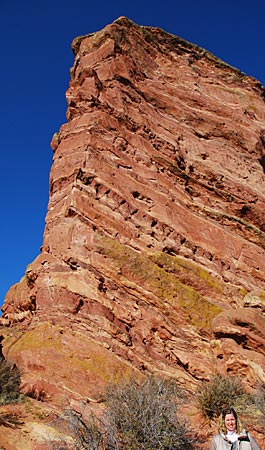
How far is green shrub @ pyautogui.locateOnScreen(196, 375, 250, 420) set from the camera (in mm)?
10492

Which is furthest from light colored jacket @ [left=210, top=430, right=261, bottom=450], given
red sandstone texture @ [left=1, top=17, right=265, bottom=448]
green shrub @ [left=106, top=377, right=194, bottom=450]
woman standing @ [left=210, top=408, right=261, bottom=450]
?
red sandstone texture @ [left=1, top=17, right=265, bottom=448]

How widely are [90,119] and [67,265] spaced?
24.3ft

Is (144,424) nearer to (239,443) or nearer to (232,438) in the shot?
(232,438)

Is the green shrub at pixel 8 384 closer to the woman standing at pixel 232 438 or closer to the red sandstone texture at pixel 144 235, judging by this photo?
the red sandstone texture at pixel 144 235

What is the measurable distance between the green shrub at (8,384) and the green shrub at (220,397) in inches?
194

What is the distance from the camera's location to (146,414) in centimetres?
800

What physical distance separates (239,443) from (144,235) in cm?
1152

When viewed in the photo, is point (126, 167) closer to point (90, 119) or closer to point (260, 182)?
point (90, 119)

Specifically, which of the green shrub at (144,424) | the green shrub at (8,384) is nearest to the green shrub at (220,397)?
the green shrub at (144,424)

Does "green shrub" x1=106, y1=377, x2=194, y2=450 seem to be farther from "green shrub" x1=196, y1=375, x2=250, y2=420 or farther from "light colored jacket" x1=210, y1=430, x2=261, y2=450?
"light colored jacket" x1=210, y1=430, x2=261, y2=450

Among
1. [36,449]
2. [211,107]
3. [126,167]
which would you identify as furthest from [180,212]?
[36,449]

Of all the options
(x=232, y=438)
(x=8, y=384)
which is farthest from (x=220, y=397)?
(x=232, y=438)

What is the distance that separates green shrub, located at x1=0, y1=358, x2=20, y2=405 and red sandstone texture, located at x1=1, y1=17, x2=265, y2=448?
578 millimetres

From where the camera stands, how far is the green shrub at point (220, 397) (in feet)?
34.4
